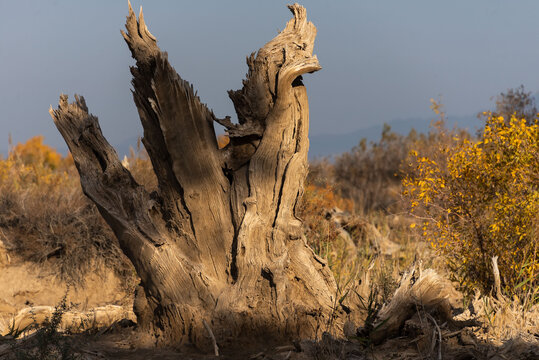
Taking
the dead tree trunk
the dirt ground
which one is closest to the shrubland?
the dirt ground

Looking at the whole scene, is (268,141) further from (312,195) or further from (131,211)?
(312,195)

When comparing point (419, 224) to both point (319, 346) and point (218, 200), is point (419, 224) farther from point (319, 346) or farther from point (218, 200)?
point (319, 346)

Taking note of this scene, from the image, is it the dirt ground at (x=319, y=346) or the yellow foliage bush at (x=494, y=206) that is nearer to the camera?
the dirt ground at (x=319, y=346)

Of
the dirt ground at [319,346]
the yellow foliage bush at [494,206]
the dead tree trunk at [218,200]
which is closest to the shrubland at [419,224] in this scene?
the yellow foliage bush at [494,206]

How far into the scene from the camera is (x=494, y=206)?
20.1 ft

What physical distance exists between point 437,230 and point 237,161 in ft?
9.34

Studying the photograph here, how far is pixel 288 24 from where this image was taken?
554cm

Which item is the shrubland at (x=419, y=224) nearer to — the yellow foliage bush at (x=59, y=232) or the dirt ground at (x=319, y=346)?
the yellow foliage bush at (x=59, y=232)

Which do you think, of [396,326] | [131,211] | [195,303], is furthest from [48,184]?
[396,326]

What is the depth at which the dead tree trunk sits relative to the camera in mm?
4824

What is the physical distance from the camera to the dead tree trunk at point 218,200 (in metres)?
4.82

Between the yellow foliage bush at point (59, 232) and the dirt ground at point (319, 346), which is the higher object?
the yellow foliage bush at point (59, 232)

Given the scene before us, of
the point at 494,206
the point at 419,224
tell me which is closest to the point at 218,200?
the point at 494,206

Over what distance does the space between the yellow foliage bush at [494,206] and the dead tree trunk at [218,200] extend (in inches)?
73.9
